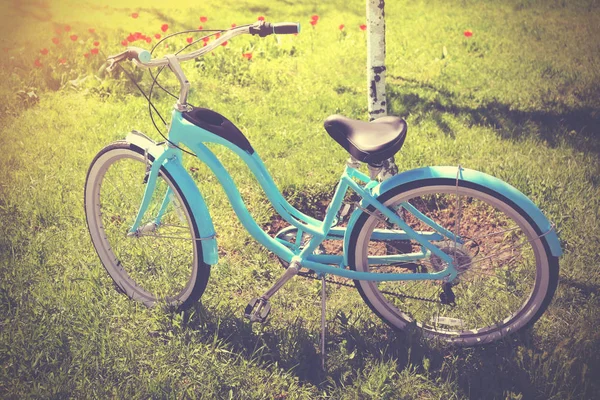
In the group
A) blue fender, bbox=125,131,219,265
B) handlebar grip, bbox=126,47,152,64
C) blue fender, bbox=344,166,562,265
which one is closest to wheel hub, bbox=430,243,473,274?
blue fender, bbox=344,166,562,265

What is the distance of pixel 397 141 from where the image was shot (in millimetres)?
2521

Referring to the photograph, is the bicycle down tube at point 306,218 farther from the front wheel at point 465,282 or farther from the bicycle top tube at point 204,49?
the bicycle top tube at point 204,49

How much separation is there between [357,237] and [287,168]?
1719mm

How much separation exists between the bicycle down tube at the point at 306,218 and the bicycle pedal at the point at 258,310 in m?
0.27

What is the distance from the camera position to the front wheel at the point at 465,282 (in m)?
2.53

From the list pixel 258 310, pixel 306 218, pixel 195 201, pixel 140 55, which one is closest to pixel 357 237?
pixel 306 218

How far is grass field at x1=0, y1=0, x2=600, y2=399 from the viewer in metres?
2.72

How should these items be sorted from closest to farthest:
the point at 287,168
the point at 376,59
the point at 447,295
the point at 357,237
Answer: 1. the point at 357,237
2. the point at 447,295
3. the point at 376,59
4. the point at 287,168

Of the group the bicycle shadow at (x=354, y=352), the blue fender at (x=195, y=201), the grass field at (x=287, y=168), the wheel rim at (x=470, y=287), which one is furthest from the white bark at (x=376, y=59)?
the blue fender at (x=195, y=201)

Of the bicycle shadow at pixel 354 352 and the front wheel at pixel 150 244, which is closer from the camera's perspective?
the bicycle shadow at pixel 354 352

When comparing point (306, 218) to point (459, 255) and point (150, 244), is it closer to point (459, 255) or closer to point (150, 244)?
point (459, 255)

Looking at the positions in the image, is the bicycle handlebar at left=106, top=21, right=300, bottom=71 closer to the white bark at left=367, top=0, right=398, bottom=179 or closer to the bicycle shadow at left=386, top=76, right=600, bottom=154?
the white bark at left=367, top=0, right=398, bottom=179

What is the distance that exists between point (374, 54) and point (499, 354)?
6.49ft

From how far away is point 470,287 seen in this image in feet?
10.4
